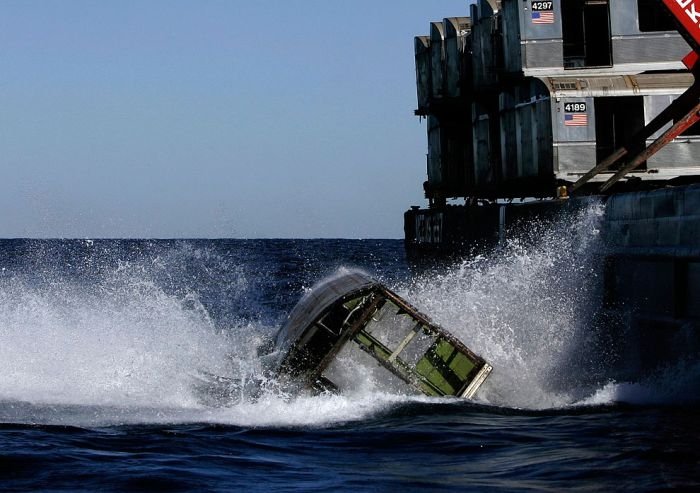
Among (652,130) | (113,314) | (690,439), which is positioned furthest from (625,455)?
(113,314)

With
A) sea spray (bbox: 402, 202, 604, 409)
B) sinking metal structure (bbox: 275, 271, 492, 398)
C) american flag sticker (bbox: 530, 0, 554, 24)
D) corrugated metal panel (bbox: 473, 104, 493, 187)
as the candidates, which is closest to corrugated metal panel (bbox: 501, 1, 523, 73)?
american flag sticker (bbox: 530, 0, 554, 24)

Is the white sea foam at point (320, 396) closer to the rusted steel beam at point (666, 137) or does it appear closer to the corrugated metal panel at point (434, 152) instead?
the rusted steel beam at point (666, 137)

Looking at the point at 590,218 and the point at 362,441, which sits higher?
the point at 590,218

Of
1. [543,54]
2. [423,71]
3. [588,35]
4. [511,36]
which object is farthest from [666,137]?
[423,71]

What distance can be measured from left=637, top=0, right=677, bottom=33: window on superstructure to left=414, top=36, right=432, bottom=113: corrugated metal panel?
8.77 m

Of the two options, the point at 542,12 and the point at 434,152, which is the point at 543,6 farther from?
the point at 434,152

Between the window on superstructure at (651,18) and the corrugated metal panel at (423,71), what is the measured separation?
28.8ft

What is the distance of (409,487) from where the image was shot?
9.62 m

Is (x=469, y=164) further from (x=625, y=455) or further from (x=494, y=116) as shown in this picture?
(x=625, y=455)

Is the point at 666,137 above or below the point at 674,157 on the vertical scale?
above

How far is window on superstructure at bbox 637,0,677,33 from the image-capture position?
2502cm

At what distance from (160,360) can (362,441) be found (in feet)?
21.6

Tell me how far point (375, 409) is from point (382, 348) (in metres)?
0.71

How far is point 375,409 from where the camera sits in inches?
516
